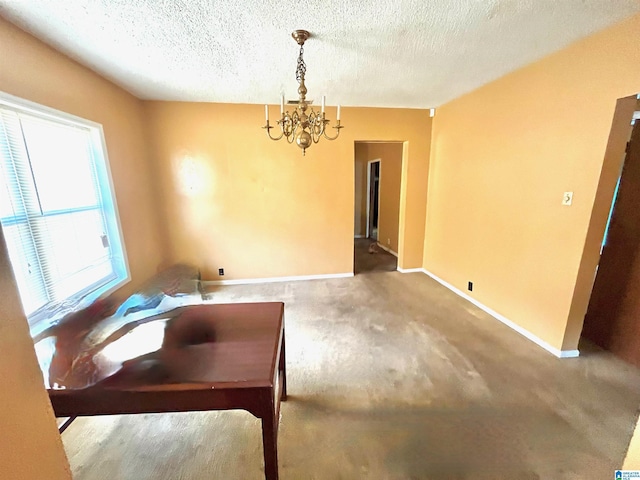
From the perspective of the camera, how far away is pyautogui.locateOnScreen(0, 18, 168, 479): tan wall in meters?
0.49

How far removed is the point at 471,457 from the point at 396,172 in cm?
438

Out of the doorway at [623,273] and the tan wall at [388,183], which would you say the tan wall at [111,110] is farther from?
the doorway at [623,273]

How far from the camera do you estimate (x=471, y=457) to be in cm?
142

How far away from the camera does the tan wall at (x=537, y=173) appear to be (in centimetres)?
189

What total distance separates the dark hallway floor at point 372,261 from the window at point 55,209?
10.7ft

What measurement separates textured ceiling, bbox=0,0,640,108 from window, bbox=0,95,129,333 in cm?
62

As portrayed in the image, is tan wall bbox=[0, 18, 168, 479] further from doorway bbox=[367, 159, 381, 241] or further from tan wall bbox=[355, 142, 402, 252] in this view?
doorway bbox=[367, 159, 381, 241]

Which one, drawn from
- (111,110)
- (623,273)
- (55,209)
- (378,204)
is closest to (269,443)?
(55,209)

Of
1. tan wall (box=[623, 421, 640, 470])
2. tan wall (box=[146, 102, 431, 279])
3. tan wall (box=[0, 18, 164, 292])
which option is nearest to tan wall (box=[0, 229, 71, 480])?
tan wall (box=[623, 421, 640, 470])

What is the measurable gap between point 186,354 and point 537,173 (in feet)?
9.70

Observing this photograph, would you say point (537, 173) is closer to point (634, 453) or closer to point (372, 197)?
point (634, 453)

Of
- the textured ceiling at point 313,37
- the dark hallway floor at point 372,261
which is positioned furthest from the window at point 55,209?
the dark hallway floor at point 372,261

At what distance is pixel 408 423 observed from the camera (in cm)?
162

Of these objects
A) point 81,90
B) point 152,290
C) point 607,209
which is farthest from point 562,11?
point 152,290
